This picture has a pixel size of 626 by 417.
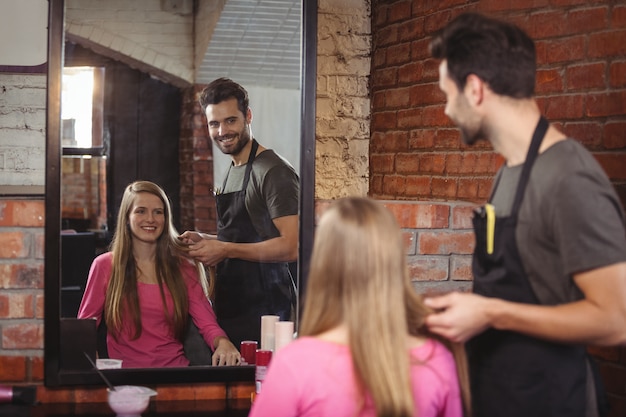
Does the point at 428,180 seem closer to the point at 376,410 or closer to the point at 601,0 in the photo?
the point at 601,0

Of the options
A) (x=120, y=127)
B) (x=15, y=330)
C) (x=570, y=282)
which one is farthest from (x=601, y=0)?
(x=15, y=330)

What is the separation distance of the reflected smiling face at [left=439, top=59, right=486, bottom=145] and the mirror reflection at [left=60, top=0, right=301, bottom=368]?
651 millimetres

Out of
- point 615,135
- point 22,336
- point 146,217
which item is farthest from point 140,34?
point 615,135

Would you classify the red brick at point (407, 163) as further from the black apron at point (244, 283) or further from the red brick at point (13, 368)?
the red brick at point (13, 368)

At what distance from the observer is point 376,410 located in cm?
142

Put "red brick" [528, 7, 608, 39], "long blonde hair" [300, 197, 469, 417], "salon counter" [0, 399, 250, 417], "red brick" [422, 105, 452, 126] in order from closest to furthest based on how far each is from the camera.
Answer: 1. "long blonde hair" [300, 197, 469, 417]
2. "salon counter" [0, 399, 250, 417]
3. "red brick" [528, 7, 608, 39]
4. "red brick" [422, 105, 452, 126]

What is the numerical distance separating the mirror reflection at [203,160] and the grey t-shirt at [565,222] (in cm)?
82

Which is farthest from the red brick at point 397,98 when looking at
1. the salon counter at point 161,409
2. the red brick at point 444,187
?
the salon counter at point 161,409

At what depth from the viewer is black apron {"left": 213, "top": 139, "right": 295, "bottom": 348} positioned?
2.32 m

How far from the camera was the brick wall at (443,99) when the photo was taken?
7.57ft

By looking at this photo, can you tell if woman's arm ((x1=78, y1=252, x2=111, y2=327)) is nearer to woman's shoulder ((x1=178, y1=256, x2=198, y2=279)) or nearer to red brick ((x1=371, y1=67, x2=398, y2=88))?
woman's shoulder ((x1=178, y1=256, x2=198, y2=279))

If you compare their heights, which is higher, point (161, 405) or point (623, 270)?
point (623, 270)

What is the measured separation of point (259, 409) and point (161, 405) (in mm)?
804

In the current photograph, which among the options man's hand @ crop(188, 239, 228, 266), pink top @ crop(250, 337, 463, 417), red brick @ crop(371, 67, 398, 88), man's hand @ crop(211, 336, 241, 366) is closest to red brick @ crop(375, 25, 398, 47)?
red brick @ crop(371, 67, 398, 88)
